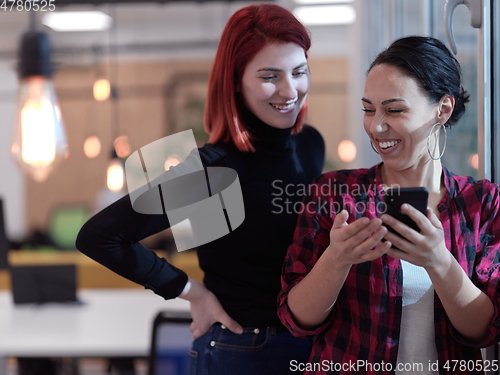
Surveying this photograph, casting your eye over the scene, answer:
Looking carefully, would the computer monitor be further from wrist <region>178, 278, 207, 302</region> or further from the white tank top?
the white tank top

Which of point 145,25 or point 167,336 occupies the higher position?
point 145,25

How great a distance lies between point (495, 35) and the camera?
1309 millimetres

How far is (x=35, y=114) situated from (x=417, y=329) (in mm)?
1887

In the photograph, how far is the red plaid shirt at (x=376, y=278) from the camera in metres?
1.04

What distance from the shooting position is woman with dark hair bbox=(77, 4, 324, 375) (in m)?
1.22

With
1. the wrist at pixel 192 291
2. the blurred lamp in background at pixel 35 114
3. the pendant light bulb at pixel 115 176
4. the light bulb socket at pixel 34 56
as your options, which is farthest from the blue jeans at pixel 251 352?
the pendant light bulb at pixel 115 176

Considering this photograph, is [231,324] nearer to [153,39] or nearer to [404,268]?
[404,268]

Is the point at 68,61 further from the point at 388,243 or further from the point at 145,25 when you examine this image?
the point at 388,243

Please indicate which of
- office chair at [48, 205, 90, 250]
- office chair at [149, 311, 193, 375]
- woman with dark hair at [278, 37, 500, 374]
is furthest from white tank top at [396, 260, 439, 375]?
office chair at [48, 205, 90, 250]

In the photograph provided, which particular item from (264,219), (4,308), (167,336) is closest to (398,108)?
(264,219)

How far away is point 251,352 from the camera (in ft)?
4.13

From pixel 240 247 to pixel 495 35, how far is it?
94 cm

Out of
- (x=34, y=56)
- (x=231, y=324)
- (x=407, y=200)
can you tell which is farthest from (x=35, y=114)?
(x=407, y=200)

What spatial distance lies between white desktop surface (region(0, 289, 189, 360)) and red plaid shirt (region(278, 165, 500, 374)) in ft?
4.83
